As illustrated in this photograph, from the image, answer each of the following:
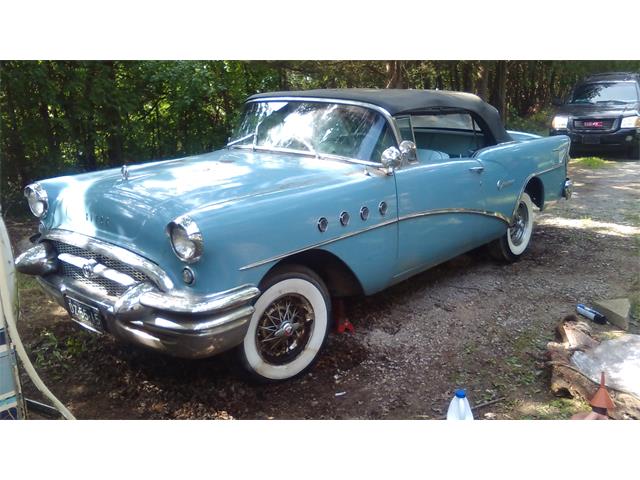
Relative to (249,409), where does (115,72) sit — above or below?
above

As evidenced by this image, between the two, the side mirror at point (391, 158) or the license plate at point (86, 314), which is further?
the side mirror at point (391, 158)

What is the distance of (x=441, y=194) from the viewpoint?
3736mm

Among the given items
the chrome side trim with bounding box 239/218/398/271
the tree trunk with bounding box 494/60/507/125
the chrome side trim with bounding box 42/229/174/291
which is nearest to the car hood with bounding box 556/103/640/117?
the tree trunk with bounding box 494/60/507/125

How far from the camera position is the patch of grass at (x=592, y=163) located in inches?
339

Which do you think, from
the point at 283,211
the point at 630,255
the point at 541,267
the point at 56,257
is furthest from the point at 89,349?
the point at 630,255

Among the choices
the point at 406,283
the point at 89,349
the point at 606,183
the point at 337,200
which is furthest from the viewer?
the point at 606,183

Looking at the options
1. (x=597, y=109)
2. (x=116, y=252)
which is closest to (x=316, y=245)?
(x=116, y=252)

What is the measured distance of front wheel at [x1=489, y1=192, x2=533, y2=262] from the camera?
472 cm

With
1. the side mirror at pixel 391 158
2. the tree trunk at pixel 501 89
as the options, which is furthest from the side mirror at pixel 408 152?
the tree trunk at pixel 501 89

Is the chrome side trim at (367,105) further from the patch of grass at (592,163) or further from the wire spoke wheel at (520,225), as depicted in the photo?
the patch of grass at (592,163)

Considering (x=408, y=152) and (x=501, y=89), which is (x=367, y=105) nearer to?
(x=408, y=152)

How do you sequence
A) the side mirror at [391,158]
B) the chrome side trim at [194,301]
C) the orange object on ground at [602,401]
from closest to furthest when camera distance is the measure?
the chrome side trim at [194,301], the orange object on ground at [602,401], the side mirror at [391,158]

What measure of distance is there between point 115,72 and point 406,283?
3.97 meters

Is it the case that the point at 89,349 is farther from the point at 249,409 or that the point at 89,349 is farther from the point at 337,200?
the point at 337,200
